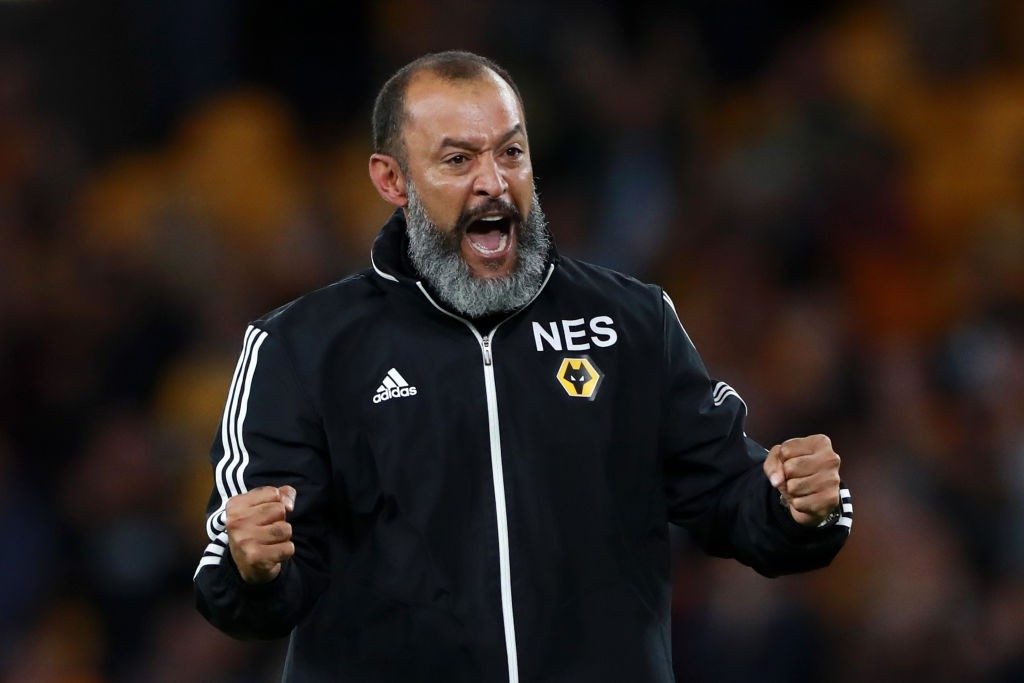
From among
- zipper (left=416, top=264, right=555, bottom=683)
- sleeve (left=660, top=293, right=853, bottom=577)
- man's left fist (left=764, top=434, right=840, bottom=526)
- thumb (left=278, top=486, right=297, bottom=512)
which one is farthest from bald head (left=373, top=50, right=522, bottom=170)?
man's left fist (left=764, top=434, right=840, bottom=526)

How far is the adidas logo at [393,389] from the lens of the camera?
343 centimetres

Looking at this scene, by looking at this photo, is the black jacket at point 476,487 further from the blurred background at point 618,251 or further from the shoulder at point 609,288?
the blurred background at point 618,251

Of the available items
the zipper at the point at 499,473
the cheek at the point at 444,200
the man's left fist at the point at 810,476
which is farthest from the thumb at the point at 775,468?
the cheek at the point at 444,200

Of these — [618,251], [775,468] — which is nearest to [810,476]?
[775,468]

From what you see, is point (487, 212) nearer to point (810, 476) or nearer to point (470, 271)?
point (470, 271)

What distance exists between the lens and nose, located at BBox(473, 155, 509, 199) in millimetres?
3510

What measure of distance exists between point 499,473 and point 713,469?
0.45 metres

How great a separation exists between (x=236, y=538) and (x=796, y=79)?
17.9ft

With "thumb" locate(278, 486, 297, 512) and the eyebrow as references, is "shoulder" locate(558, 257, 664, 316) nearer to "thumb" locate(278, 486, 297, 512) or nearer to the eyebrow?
the eyebrow

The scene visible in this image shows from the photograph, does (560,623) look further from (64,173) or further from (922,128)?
(64,173)

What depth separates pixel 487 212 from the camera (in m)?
3.53

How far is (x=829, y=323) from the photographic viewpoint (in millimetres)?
7148

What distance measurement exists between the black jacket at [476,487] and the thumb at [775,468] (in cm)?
8

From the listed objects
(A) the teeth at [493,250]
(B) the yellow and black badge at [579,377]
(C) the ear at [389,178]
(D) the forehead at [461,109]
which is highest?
(D) the forehead at [461,109]
